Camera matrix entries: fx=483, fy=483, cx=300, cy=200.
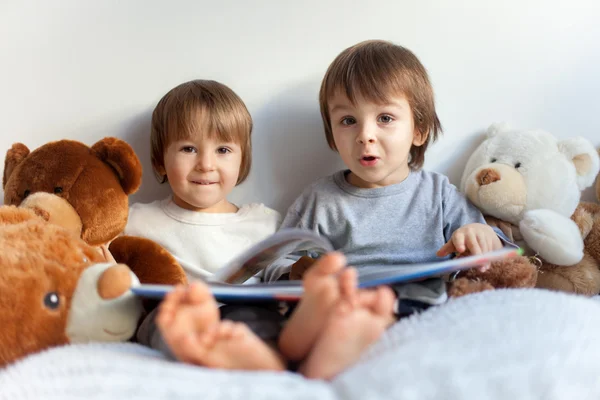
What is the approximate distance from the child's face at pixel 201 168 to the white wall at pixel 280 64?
4.8 inches

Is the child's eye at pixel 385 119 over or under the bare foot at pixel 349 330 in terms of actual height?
over

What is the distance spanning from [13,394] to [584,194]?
4.32ft

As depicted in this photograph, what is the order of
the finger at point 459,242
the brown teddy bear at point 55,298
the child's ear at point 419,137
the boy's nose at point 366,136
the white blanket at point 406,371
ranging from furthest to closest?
the child's ear at point 419,137 → the boy's nose at point 366,136 → the finger at point 459,242 → the brown teddy bear at point 55,298 → the white blanket at point 406,371

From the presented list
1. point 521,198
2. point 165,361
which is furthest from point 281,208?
point 165,361

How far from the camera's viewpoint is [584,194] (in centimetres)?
127

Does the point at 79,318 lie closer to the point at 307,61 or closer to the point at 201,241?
the point at 201,241

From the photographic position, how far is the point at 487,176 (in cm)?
109

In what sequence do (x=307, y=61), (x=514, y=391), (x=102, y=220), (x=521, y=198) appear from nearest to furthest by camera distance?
(x=514, y=391)
(x=102, y=220)
(x=521, y=198)
(x=307, y=61)

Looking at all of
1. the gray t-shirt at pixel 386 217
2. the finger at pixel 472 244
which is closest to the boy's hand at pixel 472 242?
the finger at pixel 472 244

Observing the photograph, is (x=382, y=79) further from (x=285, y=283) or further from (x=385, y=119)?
(x=285, y=283)

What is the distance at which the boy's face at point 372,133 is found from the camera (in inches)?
40.6

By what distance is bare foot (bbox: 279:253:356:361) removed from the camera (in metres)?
0.56

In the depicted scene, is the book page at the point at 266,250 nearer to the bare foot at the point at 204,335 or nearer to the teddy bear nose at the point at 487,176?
the bare foot at the point at 204,335

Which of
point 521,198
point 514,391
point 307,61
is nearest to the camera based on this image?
point 514,391
